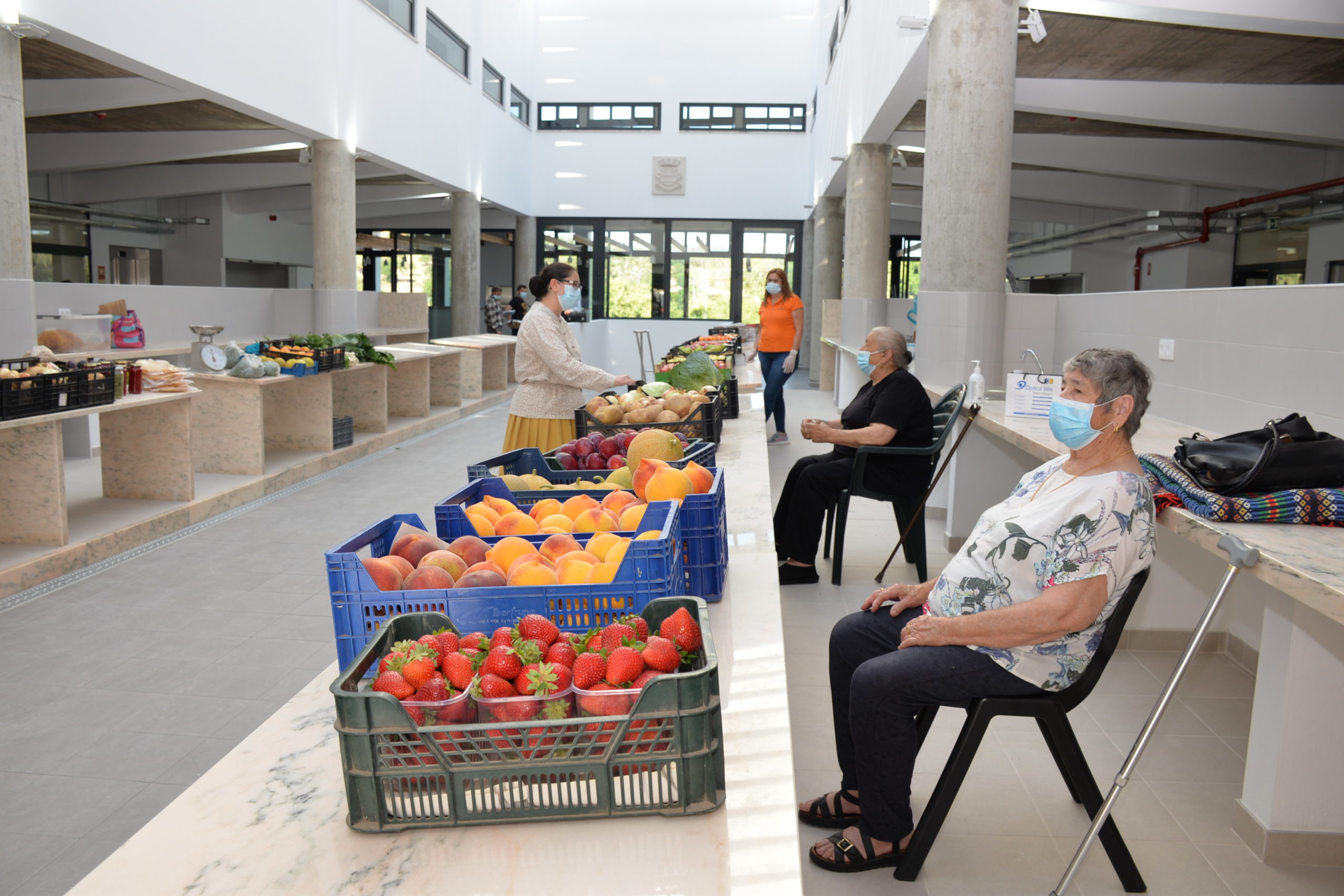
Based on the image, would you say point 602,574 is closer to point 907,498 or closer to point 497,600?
point 497,600

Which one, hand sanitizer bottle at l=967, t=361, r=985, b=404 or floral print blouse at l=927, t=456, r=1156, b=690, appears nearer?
floral print blouse at l=927, t=456, r=1156, b=690

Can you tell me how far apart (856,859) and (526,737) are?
5.17 ft

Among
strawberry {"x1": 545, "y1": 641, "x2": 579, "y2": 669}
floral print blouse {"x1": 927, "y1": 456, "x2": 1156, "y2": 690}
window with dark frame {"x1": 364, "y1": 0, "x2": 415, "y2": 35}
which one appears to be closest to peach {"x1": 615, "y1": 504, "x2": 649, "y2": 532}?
strawberry {"x1": 545, "y1": 641, "x2": 579, "y2": 669}

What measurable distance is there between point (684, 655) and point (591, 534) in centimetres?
71

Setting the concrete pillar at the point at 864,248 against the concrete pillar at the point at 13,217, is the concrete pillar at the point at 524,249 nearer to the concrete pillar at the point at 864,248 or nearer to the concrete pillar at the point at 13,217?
the concrete pillar at the point at 864,248

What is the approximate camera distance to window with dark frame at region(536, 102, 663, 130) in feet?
66.8

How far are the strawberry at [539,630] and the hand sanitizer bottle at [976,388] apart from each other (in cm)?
411

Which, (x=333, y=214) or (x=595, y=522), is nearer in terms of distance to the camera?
(x=595, y=522)

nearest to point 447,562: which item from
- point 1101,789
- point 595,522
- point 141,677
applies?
point 595,522

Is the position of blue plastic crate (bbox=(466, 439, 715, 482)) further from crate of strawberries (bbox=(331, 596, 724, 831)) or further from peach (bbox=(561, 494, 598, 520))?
crate of strawberries (bbox=(331, 596, 724, 831))

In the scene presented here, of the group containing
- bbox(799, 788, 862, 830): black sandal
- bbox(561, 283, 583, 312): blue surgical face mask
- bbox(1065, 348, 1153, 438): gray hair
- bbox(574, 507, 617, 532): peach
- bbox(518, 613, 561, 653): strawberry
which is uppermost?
bbox(561, 283, 583, 312): blue surgical face mask

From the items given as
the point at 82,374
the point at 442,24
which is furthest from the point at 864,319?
the point at 82,374

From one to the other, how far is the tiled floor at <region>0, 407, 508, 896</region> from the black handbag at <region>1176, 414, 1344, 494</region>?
2.98 meters

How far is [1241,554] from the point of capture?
7.05ft
